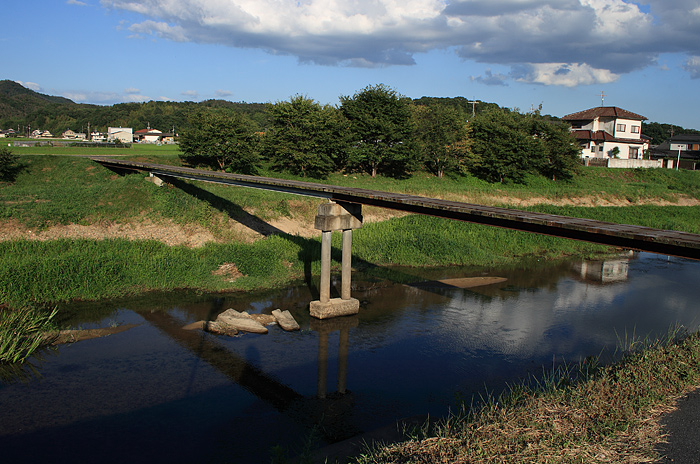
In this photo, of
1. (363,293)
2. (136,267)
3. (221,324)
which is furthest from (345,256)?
(136,267)

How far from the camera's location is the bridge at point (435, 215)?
446 inches

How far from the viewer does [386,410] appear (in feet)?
41.4

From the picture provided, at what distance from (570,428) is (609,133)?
72.1 meters

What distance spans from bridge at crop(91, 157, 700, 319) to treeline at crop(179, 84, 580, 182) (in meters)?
12.3

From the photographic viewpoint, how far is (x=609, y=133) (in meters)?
70.9

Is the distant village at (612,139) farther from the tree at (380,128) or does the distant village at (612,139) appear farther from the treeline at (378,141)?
the tree at (380,128)

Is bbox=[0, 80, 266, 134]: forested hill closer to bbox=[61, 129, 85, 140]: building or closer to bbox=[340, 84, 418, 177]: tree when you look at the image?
bbox=[61, 129, 85, 140]: building

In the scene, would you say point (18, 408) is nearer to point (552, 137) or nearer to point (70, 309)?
point (70, 309)

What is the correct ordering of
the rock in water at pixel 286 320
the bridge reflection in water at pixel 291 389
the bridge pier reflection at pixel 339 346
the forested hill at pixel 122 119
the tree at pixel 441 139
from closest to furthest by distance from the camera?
the bridge reflection in water at pixel 291 389 < the bridge pier reflection at pixel 339 346 < the rock in water at pixel 286 320 < the tree at pixel 441 139 < the forested hill at pixel 122 119

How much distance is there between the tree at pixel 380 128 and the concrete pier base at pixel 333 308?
25.3 m

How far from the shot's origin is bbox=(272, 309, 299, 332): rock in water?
18016 millimetres

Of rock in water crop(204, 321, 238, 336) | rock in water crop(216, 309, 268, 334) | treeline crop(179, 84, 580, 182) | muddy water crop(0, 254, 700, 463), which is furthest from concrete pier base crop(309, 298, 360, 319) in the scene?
→ treeline crop(179, 84, 580, 182)

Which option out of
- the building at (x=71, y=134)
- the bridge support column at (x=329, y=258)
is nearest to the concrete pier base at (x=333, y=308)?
the bridge support column at (x=329, y=258)

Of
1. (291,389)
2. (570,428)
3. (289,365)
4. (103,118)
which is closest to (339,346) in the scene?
(289,365)
